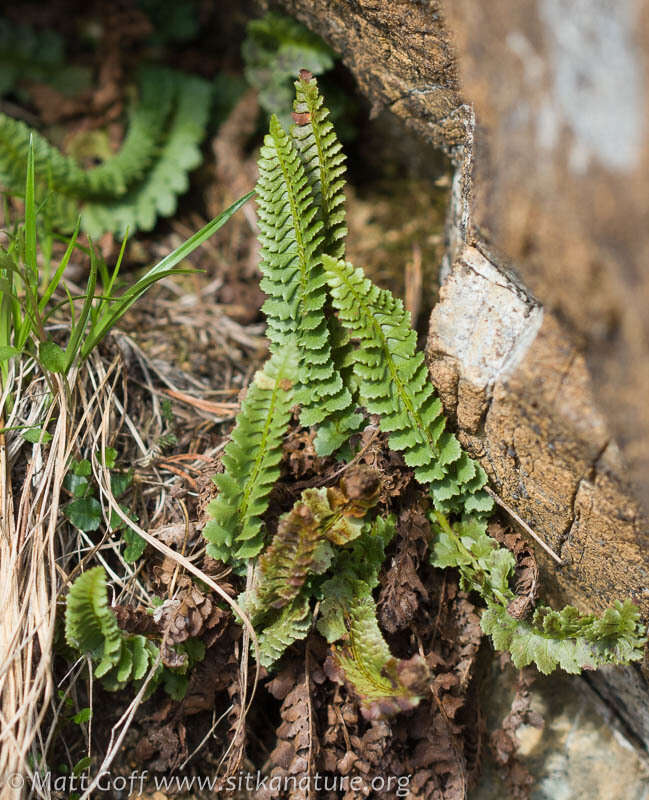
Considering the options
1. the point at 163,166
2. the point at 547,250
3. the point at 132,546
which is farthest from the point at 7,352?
the point at 547,250

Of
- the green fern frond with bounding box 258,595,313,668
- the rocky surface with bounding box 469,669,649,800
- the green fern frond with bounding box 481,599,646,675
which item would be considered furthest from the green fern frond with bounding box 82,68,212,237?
the rocky surface with bounding box 469,669,649,800

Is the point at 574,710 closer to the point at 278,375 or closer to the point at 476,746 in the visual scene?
the point at 476,746

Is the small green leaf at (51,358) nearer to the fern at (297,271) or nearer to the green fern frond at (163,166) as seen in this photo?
the fern at (297,271)

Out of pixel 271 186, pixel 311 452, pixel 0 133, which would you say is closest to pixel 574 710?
pixel 311 452

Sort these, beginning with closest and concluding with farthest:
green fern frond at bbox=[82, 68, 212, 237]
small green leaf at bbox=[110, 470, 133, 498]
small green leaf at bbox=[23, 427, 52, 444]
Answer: small green leaf at bbox=[23, 427, 52, 444] < small green leaf at bbox=[110, 470, 133, 498] < green fern frond at bbox=[82, 68, 212, 237]

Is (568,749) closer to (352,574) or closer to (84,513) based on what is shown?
(352,574)

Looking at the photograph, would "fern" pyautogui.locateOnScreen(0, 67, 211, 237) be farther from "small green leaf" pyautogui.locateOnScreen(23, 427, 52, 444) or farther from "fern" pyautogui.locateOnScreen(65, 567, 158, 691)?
"fern" pyautogui.locateOnScreen(65, 567, 158, 691)

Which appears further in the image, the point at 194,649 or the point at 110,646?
the point at 194,649
